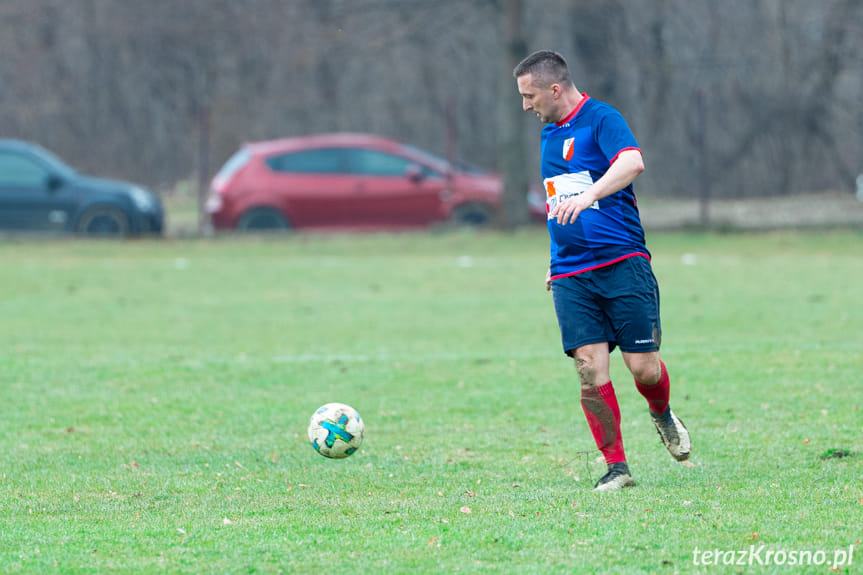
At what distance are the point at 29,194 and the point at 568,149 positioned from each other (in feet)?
54.8

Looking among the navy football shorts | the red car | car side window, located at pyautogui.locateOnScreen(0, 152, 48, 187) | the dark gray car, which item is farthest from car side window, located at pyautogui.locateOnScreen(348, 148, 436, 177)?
the navy football shorts

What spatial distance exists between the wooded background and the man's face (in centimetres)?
1669

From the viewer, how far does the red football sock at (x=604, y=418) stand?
574cm

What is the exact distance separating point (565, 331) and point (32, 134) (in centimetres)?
2524

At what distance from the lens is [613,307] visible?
18.7ft

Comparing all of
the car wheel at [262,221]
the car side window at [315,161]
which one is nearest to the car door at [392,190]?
the car side window at [315,161]

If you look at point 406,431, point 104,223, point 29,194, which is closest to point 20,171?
point 29,194

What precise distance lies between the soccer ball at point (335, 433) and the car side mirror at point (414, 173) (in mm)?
15177

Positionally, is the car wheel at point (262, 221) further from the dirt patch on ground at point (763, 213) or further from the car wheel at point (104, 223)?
the dirt patch on ground at point (763, 213)

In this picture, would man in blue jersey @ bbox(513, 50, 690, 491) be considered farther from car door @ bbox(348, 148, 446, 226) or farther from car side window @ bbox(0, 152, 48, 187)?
car side window @ bbox(0, 152, 48, 187)

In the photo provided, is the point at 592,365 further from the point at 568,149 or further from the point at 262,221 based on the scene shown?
the point at 262,221

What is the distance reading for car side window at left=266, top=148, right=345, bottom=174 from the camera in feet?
69.1

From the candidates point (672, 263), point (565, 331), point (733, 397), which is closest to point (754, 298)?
point (672, 263)

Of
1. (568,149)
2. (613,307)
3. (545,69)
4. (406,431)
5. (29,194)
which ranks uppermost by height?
(545,69)
